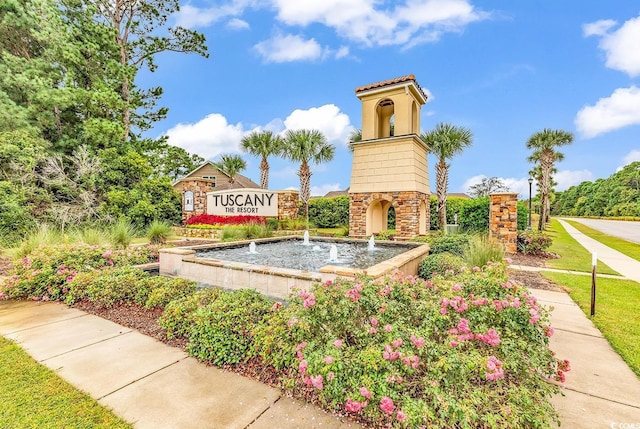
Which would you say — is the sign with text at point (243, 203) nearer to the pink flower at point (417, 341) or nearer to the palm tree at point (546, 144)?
the pink flower at point (417, 341)

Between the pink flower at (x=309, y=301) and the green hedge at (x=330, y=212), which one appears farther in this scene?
the green hedge at (x=330, y=212)

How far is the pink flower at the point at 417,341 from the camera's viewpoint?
224 centimetres

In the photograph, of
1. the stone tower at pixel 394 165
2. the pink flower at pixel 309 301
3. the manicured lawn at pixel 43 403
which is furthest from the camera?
the stone tower at pixel 394 165

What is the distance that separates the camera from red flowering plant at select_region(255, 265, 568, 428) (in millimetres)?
1979

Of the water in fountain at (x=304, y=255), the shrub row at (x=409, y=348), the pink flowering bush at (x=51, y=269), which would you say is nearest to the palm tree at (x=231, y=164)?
the water in fountain at (x=304, y=255)

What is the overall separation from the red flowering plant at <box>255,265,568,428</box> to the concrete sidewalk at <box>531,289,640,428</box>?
0.86ft

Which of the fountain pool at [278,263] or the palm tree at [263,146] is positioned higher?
the palm tree at [263,146]

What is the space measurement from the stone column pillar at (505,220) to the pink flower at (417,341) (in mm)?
9509

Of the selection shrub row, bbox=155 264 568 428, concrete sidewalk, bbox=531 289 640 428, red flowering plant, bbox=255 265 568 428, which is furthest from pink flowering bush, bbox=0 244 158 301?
concrete sidewalk, bbox=531 289 640 428

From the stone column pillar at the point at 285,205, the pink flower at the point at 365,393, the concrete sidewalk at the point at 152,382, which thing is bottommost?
the concrete sidewalk at the point at 152,382

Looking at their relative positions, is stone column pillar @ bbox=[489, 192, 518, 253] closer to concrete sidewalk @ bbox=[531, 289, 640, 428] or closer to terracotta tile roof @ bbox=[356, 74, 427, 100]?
terracotta tile roof @ bbox=[356, 74, 427, 100]

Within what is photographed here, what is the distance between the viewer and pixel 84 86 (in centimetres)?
1469

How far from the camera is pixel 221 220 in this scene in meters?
14.5

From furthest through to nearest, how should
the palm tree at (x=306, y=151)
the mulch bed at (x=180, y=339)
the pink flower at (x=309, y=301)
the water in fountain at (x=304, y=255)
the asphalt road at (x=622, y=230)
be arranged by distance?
the palm tree at (x=306, y=151) → the asphalt road at (x=622, y=230) → the water in fountain at (x=304, y=255) → the pink flower at (x=309, y=301) → the mulch bed at (x=180, y=339)
